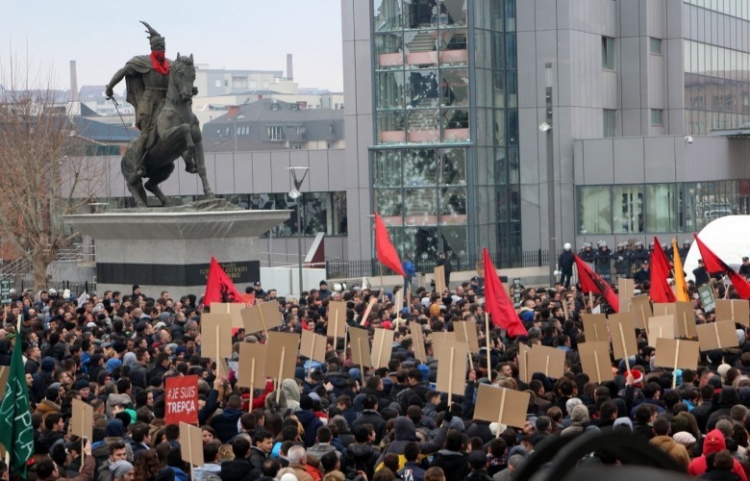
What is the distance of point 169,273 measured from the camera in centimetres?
3109

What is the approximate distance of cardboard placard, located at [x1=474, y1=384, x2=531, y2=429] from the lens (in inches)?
475

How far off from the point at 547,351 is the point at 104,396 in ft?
15.9

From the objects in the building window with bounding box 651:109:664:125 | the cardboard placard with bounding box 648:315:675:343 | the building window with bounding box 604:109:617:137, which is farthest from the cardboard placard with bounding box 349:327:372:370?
the building window with bounding box 651:109:664:125

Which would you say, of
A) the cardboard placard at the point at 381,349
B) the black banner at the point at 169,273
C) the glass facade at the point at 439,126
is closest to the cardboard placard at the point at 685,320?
the cardboard placard at the point at 381,349

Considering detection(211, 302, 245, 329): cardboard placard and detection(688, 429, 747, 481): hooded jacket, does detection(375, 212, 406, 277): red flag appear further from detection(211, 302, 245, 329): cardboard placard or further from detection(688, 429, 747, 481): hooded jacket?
detection(688, 429, 747, 481): hooded jacket

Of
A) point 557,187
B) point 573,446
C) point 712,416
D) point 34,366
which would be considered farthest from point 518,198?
point 573,446

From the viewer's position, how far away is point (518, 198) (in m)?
54.6

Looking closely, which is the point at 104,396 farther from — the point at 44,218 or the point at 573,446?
the point at 44,218

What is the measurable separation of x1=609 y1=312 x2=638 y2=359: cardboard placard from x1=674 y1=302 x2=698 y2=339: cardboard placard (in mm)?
2154

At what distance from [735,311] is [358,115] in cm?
3541

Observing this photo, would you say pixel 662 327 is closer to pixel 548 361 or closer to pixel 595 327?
pixel 595 327

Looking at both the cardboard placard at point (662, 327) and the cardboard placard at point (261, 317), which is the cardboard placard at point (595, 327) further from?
the cardboard placard at point (261, 317)

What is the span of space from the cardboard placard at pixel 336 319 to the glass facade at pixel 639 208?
3488cm

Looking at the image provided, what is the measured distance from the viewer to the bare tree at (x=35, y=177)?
157 feet
